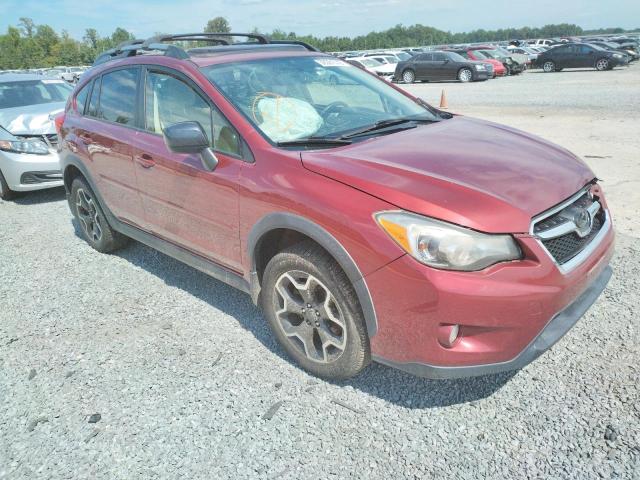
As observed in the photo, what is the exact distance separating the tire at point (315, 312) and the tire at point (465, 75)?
26.1m

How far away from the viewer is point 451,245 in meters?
2.22

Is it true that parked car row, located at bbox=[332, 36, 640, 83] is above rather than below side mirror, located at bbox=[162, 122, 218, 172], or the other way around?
below

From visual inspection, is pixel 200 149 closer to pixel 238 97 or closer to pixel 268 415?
pixel 238 97

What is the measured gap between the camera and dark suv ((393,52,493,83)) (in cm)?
2639

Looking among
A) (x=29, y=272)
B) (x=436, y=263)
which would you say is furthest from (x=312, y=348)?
(x=29, y=272)

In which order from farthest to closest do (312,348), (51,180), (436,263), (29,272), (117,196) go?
(51,180) → (29,272) → (117,196) → (312,348) → (436,263)

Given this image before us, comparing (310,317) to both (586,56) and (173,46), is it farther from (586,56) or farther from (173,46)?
(586,56)

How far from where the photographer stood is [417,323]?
7.55 ft

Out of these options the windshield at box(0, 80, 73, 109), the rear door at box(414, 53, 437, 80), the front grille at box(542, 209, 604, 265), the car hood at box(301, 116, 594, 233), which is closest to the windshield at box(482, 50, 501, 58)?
the rear door at box(414, 53, 437, 80)

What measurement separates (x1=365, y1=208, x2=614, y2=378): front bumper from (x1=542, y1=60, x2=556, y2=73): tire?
3250 cm

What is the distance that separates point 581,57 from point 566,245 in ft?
105

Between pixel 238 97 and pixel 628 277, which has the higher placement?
pixel 238 97

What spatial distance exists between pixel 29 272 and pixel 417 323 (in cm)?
391

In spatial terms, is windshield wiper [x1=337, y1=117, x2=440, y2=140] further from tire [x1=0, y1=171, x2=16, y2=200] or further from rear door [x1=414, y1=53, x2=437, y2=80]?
rear door [x1=414, y1=53, x2=437, y2=80]
